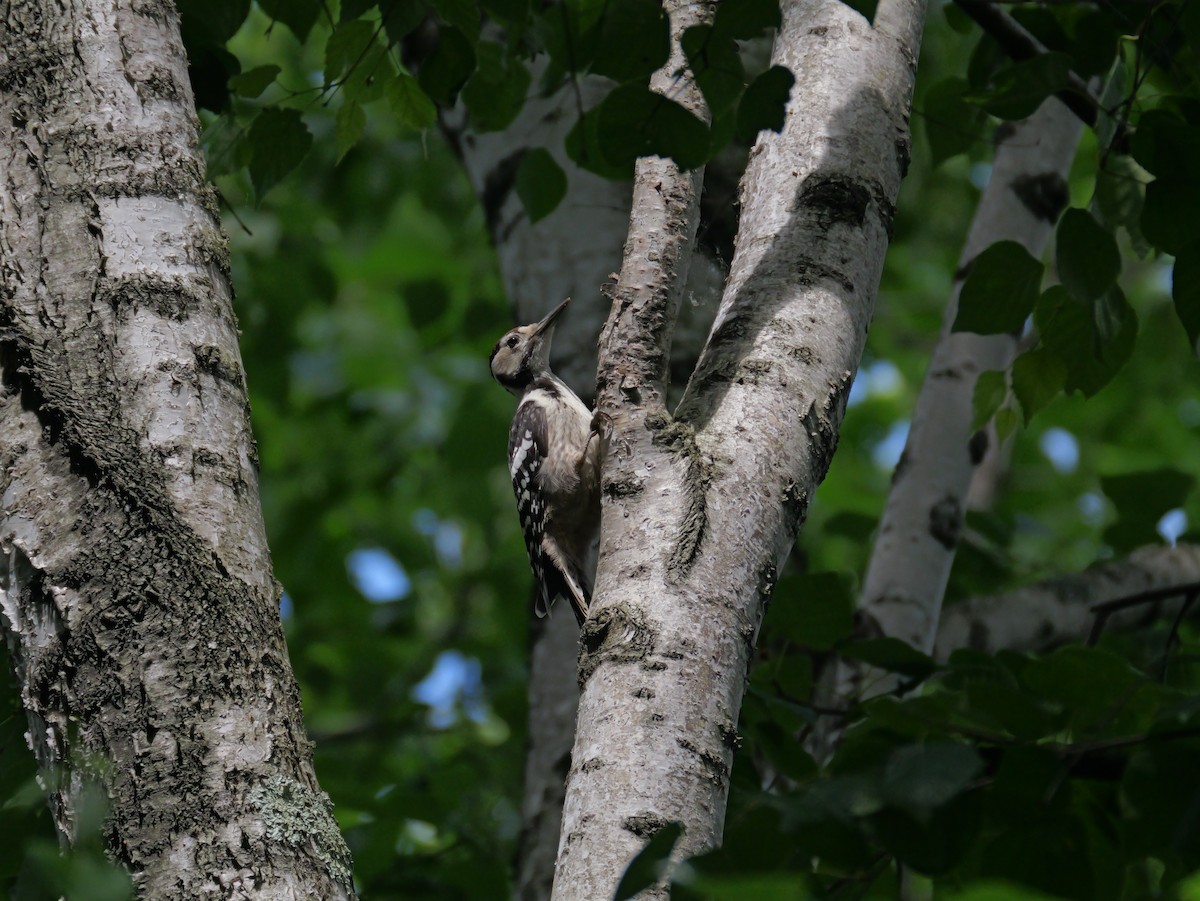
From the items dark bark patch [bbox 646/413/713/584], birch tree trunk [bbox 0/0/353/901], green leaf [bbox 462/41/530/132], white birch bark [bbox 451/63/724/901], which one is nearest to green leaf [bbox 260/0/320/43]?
→ green leaf [bbox 462/41/530/132]

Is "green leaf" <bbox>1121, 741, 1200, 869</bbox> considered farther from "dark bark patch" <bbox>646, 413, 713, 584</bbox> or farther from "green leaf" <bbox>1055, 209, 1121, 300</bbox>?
"green leaf" <bbox>1055, 209, 1121, 300</bbox>

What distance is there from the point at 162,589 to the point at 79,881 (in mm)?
710

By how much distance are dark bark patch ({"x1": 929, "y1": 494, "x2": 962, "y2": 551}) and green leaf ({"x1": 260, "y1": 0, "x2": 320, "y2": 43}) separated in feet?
8.24

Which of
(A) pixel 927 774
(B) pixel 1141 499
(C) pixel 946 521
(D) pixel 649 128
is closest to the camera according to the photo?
(A) pixel 927 774

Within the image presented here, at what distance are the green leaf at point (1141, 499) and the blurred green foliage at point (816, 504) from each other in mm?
12

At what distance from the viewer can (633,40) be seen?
7.07ft

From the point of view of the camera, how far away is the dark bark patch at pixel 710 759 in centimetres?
166

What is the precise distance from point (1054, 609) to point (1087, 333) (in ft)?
6.55

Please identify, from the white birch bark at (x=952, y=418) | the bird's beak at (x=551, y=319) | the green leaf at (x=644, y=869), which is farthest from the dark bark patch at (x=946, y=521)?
the green leaf at (x=644, y=869)

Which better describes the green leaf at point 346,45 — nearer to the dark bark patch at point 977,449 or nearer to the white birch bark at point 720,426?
the white birch bark at point 720,426

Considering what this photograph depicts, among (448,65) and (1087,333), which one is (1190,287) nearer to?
(1087,333)

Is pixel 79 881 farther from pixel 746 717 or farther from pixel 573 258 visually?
pixel 573 258

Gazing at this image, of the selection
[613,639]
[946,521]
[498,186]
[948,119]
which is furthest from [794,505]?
[498,186]

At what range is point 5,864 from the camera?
2488 millimetres
